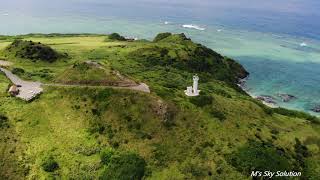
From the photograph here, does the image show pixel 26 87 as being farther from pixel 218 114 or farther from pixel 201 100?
pixel 218 114

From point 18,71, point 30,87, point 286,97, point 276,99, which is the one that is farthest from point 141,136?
point 286,97

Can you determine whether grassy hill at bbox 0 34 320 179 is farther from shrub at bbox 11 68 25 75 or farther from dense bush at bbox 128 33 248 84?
dense bush at bbox 128 33 248 84

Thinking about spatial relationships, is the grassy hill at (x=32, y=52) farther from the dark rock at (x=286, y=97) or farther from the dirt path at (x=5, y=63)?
the dark rock at (x=286, y=97)

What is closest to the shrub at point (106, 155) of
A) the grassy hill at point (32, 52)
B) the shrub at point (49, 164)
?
the shrub at point (49, 164)

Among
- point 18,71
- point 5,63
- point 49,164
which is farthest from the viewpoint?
point 5,63

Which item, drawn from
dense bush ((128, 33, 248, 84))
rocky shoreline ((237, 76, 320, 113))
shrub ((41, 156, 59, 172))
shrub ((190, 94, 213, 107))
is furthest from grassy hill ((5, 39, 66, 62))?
rocky shoreline ((237, 76, 320, 113))
